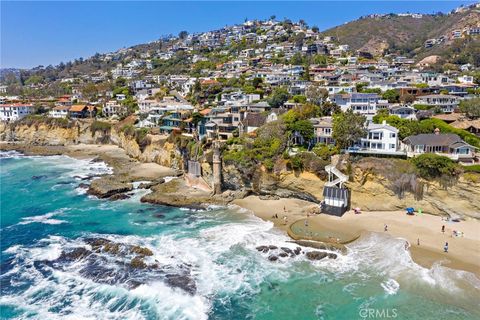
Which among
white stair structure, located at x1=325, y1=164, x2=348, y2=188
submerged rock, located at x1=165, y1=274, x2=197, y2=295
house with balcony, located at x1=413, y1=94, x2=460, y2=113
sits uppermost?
house with balcony, located at x1=413, y1=94, x2=460, y2=113

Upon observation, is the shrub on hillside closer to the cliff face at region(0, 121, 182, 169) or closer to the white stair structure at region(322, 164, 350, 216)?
the white stair structure at region(322, 164, 350, 216)

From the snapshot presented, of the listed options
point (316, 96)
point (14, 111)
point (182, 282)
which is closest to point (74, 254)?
point (182, 282)

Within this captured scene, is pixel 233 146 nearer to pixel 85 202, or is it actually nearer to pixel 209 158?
pixel 209 158

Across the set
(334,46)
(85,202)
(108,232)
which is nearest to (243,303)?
(108,232)

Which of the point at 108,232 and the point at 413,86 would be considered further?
the point at 413,86

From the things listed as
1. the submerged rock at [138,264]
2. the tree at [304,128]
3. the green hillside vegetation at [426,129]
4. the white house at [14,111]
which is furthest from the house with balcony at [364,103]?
the white house at [14,111]

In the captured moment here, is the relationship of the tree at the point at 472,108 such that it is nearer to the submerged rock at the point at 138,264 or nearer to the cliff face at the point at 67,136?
the submerged rock at the point at 138,264

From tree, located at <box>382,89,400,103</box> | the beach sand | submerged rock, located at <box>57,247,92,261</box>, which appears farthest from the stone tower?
tree, located at <box>382,89,400,103</box>
